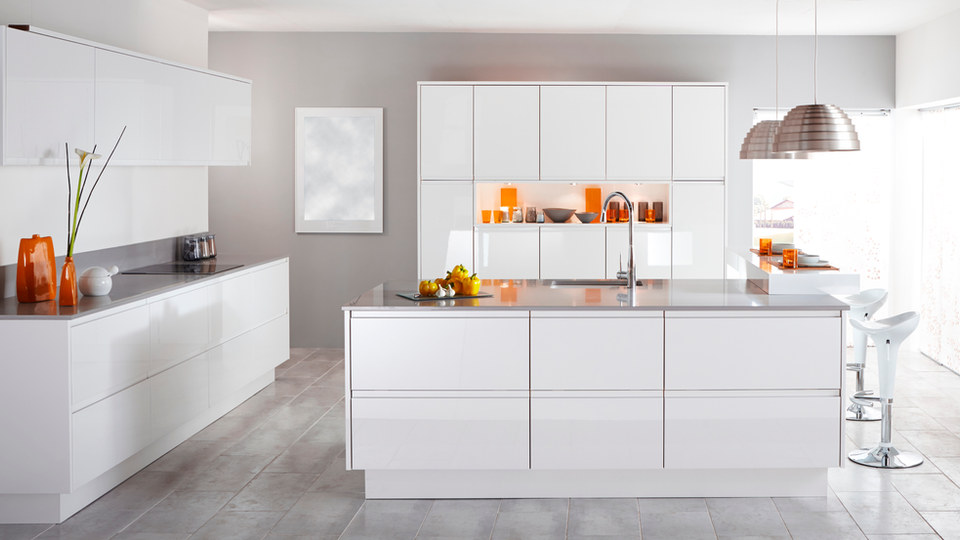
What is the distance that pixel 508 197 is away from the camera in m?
7.21

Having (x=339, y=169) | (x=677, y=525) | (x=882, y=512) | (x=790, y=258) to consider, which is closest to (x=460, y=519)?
(x=677, y=525)

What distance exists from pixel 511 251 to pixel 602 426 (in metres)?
3.15

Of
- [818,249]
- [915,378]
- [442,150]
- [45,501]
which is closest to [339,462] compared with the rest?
[45,501]

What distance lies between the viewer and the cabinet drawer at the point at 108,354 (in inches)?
145

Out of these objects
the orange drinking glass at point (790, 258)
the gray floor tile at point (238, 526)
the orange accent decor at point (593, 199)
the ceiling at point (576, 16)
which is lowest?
the gray floor tile at point (238, 526)

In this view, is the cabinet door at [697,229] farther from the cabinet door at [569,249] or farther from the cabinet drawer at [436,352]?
the cabinet drawer at [436,352]


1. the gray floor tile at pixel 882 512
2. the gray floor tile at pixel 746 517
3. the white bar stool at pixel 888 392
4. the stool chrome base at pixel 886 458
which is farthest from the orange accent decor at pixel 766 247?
the gray floor tile at pixel 746 517

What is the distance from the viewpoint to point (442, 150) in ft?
22.7

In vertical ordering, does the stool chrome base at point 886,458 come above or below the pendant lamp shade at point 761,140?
below

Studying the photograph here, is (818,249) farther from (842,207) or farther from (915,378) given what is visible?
(915,378)

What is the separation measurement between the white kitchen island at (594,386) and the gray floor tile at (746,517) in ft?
0.53

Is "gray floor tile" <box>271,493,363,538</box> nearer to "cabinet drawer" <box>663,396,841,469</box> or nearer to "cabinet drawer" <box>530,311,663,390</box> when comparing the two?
"cabinet drawer" <box>530,311,663,390</box>

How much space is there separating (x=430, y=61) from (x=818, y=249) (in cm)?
366

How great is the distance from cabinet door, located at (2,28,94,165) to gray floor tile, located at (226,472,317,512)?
67.2 inches
